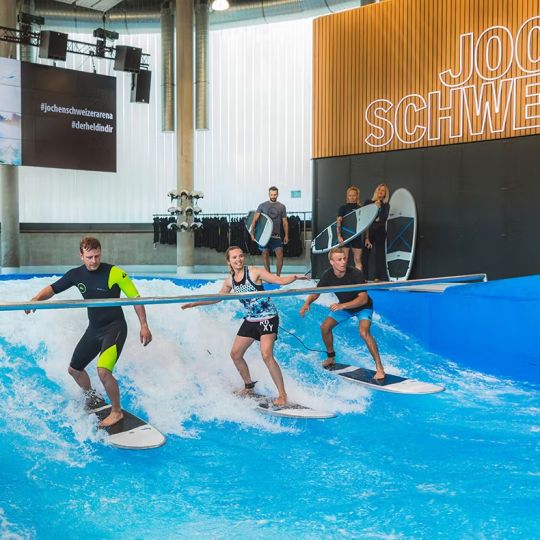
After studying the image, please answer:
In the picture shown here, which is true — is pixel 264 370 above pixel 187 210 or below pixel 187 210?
below

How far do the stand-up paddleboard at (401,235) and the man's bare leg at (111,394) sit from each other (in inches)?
243

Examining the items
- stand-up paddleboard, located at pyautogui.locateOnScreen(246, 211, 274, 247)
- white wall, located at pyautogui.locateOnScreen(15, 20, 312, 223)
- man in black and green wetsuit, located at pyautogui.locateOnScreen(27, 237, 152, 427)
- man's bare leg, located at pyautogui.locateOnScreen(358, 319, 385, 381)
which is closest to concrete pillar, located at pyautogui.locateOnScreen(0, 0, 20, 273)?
white wall, located at pyautogui.locateOnScreen(15, 20, 312, 223)

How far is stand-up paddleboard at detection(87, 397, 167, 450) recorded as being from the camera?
417cm

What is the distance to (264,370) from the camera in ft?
20.7

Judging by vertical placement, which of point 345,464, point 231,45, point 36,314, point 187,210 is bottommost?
point 345,464

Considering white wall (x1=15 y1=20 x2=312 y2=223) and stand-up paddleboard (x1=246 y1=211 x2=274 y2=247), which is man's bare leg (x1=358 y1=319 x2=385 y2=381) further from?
white wall (x1=15 y1=20 x2=312 y2=223)

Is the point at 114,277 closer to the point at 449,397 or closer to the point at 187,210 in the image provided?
the point at 449,397

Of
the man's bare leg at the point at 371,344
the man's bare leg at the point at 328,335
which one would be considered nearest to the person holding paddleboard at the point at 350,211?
the man's bare leg at the point at 328,335

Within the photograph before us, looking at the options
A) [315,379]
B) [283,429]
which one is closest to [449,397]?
[315,379]

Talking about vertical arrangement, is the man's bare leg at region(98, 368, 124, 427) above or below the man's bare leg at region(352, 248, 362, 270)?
below

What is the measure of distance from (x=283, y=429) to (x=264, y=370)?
168 centimetres

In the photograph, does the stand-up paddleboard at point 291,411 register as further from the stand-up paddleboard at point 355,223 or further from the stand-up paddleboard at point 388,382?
the stand-up paddleboard at point 355,223

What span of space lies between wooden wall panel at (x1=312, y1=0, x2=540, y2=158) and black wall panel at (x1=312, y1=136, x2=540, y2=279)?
227mm

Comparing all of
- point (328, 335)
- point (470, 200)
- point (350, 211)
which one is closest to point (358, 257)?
point (350, 211)
